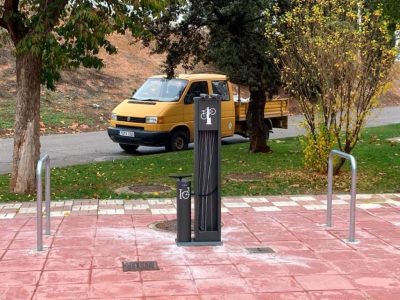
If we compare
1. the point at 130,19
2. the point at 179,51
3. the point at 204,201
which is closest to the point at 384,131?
the point at 179,51

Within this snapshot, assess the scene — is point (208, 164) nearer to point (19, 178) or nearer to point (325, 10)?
point (19, 178)

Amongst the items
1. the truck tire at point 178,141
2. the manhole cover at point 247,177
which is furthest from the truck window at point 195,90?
the manhole cover at point 247,177

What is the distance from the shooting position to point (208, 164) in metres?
6.36

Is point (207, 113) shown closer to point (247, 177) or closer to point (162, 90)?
point (247, 177)

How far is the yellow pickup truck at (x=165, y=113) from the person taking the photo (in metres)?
14.7

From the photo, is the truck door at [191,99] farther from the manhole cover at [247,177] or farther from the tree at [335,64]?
the tree at [335,64]

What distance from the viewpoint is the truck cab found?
48.1ft

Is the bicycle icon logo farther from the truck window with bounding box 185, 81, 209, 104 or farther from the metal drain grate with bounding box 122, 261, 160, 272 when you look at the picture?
the truck window with bounding box 185, 81, 209, 104

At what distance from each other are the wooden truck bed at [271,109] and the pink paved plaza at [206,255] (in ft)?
27.7

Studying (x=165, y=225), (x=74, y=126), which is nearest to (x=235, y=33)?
(x=165, y=225)

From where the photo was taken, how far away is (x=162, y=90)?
15.6 m

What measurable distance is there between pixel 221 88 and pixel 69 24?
338 inches

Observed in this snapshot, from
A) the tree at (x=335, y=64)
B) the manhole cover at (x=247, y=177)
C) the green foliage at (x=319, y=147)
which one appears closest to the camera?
the tree at (x=335, y=64)

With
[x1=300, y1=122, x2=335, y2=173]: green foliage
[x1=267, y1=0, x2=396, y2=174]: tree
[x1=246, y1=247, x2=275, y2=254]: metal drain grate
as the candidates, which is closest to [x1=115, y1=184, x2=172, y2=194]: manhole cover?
[x1=300, y1=122, x2=335, y2=173]: green foliage
